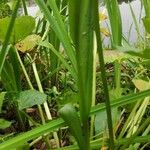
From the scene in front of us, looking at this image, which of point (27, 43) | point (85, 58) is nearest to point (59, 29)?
point (85, 58)

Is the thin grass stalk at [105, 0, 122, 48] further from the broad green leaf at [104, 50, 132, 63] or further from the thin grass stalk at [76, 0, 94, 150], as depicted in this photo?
the thin grass stalk at [76, 0, 94, 150]

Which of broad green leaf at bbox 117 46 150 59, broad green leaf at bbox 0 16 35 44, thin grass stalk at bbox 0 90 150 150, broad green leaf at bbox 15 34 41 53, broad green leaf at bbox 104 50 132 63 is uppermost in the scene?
broad green leaf at bbox 0 16 35 44

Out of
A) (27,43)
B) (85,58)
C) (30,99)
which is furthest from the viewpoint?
(27,43)

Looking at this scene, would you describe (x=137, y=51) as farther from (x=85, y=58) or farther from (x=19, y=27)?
(x=19, y=27)

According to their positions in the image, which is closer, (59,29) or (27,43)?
(59,29)

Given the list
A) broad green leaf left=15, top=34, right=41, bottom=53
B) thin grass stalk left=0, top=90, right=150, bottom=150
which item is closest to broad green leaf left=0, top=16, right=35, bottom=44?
broad green leaf left=15, top=34, right=41, bottom=53

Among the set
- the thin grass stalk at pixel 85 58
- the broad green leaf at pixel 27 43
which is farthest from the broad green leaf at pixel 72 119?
the broad green leaf at pixel 27 43

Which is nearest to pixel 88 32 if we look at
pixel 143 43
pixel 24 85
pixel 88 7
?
pixel 88 7
